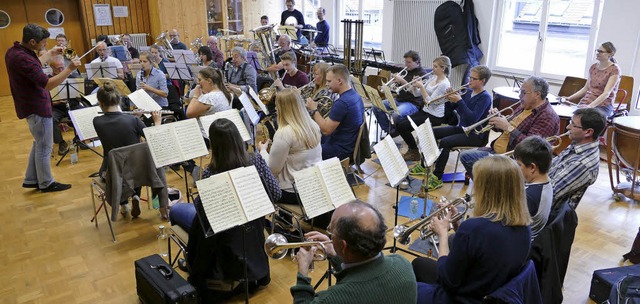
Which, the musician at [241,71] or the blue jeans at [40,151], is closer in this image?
the blue jeans at [40,151]

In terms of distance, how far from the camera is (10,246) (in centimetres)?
401

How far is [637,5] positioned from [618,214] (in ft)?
11.3

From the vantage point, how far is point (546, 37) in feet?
25.4

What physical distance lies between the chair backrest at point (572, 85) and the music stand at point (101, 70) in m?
6.55

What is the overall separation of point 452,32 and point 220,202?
278 inches

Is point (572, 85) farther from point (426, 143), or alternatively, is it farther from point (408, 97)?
point (426, 143)

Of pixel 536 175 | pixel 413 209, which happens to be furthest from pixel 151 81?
pixel 536 175

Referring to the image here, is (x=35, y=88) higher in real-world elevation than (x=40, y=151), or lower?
higher

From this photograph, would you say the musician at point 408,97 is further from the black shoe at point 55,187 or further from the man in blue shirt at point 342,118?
the black shoe at point 55,187

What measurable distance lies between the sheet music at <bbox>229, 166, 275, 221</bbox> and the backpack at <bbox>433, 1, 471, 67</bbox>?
6557mm

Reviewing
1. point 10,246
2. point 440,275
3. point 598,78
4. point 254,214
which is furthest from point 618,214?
point 10,246

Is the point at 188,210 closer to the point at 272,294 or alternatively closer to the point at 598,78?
the point at 272,294

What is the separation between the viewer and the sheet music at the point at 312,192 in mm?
2932

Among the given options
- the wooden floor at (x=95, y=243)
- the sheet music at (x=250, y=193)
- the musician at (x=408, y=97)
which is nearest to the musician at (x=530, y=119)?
the wooden floor at (x=95, y=243)
